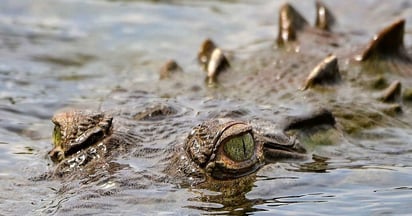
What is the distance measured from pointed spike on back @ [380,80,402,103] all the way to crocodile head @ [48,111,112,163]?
2157 mm

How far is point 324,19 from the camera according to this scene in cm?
935

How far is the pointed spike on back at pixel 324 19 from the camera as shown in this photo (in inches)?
364

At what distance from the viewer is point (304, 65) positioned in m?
8.04

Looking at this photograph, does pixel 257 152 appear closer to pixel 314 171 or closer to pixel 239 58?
pixel 314 171

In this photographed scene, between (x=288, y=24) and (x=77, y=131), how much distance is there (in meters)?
3.39

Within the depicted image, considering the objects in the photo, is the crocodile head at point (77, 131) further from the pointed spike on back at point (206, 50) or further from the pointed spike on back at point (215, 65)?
the pointed spike on back at point (206, 50)

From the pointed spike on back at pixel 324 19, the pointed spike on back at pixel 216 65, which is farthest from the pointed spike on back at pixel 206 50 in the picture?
the pointed spike on back at pixel 324 19

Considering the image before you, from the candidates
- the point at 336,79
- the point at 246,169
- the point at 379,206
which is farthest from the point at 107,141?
the point at 336,79

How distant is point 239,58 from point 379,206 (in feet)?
12.4

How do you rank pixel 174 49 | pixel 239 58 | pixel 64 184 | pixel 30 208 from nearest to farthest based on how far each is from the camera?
1. pixel 30 208
2. pixel 64 184
3. pixel 239 58
4. pixel 174 49

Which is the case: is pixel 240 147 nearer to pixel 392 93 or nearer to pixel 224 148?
pixel 224 148

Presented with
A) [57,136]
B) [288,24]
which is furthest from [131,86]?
[57,136]

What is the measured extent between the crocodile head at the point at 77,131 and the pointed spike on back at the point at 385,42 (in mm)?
2700

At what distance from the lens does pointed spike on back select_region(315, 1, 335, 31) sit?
9.24 metres
